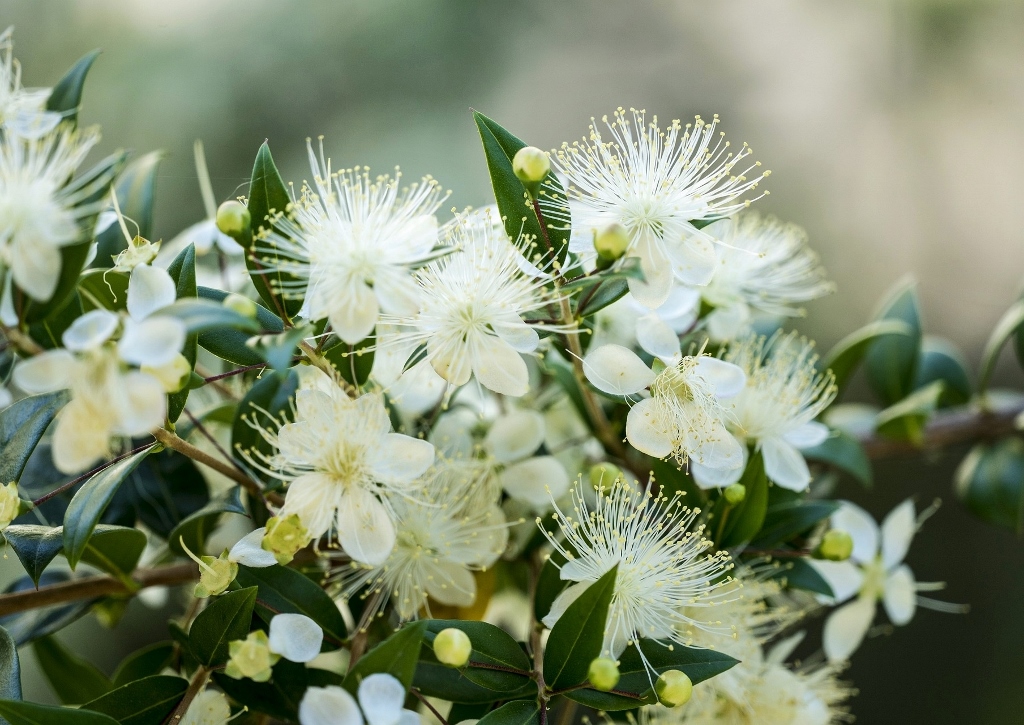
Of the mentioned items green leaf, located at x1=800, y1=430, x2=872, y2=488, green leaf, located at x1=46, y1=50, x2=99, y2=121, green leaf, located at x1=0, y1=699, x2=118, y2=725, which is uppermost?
green leaf, located at x1=46, y1=50, x2=99, y2=121

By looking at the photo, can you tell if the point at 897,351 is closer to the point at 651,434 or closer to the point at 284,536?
the point at 651,434

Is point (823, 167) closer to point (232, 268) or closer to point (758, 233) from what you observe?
point (758, 233)

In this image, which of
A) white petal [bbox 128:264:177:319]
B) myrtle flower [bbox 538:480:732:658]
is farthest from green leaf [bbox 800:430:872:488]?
white petal [bbox 128:264:177:319]

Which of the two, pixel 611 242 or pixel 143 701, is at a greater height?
pixel 611 242

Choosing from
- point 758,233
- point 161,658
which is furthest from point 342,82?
point 161,658

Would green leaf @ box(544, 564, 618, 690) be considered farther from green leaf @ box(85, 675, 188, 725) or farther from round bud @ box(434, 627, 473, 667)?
green leaf @ box(85, 675, 188, 725)

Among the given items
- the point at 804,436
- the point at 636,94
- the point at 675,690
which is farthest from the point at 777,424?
the point at 636,94
